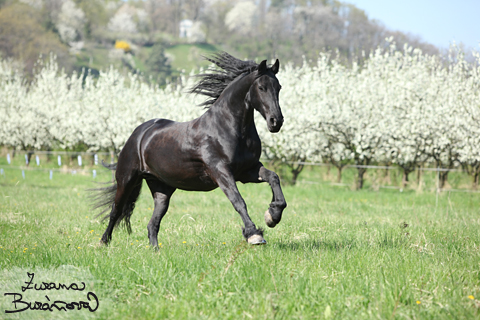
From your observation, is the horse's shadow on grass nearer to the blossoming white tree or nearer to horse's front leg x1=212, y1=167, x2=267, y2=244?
horse's front leg x1=212, y1=167, x2=267, y2=244

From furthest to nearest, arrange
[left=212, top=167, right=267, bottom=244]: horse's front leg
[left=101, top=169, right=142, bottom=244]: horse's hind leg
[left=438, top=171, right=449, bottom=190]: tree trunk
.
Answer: [left=438, top=171, right=449, bottom=190]: tree trunk → [left=101, top=169, right=142, bottom=244]: horse's hind leg → [left=212, top=167, right=267, bottom=244]: horse's front leg

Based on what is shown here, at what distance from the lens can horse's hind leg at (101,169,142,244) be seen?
6047 mm

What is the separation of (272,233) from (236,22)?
471 ft

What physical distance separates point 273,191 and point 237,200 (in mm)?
391

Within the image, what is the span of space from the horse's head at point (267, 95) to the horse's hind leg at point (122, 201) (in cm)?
231

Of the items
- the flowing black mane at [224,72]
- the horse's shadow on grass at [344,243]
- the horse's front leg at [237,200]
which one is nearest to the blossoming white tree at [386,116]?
the horse's shadow on grass at [344,243]

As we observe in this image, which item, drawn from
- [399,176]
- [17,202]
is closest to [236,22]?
[399,176]

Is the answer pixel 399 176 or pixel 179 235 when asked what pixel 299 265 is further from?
pixel 399 176

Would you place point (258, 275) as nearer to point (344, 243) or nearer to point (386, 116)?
point (344, 243)

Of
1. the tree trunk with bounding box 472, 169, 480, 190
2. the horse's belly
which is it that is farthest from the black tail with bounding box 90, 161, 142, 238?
the tree trunk with bounding box 472, 169, 480, 190

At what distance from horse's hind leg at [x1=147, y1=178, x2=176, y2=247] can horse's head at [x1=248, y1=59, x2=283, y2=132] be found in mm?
2114

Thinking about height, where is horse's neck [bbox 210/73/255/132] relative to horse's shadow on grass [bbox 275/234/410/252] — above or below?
above

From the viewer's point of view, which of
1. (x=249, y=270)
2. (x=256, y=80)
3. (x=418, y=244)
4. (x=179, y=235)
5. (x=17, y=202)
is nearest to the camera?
(x=249, y=270)

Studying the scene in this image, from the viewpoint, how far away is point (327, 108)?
19547 mm
